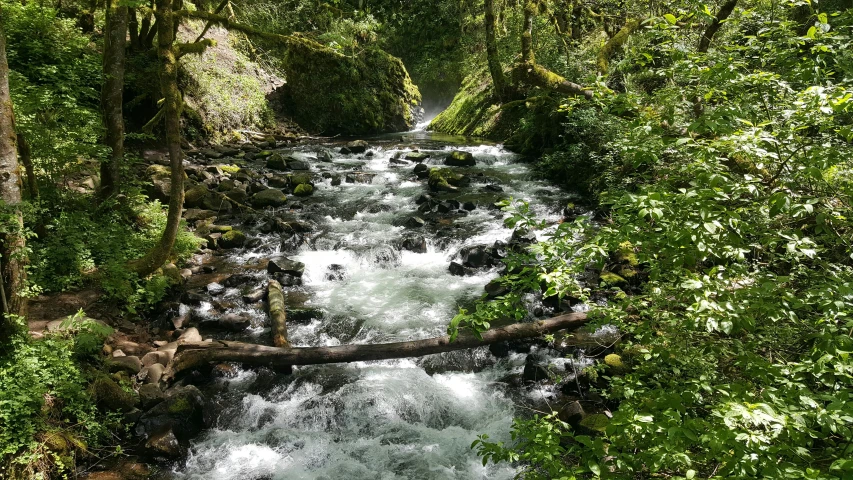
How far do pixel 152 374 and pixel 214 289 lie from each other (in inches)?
111

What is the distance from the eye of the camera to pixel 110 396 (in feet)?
16.5

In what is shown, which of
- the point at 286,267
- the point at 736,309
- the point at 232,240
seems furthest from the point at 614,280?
the point at 232,240

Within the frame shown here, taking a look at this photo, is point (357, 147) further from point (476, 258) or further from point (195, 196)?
point (476, 258)

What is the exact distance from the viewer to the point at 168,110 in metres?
6.50

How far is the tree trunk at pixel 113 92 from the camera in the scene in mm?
7547

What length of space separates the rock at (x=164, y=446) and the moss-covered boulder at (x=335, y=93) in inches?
919

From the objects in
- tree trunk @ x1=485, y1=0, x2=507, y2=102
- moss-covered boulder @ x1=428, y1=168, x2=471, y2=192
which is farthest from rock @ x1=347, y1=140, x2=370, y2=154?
tree trunk @ x1=485, y1=0, x2=507, y2=102

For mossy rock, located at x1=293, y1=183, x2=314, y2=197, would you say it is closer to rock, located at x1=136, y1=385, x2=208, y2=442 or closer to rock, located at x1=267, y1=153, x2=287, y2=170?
rock, located at x1=267, y1=153, x2=287, y2=170

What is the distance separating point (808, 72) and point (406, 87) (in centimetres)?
2972

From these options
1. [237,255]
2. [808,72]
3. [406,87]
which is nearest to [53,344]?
[237,255]

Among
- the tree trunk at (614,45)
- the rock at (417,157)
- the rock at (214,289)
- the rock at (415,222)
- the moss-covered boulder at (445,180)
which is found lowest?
the rock at (214,289)

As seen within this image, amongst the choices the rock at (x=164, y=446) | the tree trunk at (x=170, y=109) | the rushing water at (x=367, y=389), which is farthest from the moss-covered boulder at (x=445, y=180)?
the rock at (x=164, y=446)

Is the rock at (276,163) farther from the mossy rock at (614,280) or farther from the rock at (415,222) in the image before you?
the mossy rock at (614,280)

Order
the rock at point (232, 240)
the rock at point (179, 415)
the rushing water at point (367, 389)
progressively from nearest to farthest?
the rushing water at point (367, 389)
the rock at point (179, 415)
the rock at point (232, 240)
